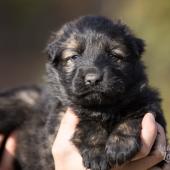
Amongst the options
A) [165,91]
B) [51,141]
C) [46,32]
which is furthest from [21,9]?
[51,141]

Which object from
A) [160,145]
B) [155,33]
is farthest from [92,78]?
[155,33]

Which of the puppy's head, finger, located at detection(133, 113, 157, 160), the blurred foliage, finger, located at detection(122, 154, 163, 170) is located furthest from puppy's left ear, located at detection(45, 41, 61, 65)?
the blurred foliage

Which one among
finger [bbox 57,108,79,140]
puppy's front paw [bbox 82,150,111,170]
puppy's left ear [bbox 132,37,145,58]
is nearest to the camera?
puppy's front paw [bbox 82,150,111,170]

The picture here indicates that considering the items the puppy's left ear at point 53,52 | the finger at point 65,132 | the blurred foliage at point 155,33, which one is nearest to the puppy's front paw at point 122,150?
the finger at point 65,132

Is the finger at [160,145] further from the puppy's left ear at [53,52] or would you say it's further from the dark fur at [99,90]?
the puppy's left ear at [53,52]

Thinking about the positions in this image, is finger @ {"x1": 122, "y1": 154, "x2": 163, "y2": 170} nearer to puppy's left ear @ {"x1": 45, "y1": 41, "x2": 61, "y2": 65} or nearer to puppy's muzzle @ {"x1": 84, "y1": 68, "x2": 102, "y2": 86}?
puppy's muzzle @ {"x1": 84, "y1": 68, "x2": 102, "y2": 86}
